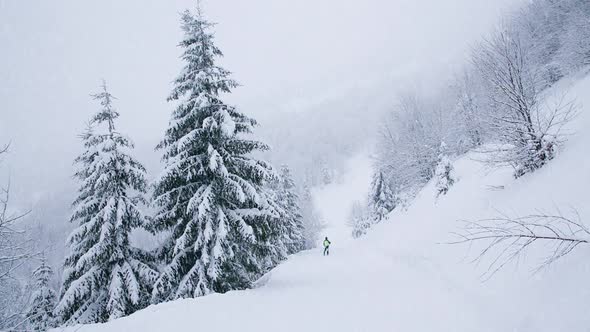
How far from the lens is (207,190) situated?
10797mm

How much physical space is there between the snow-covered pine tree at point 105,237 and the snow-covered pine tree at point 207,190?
1541 mm

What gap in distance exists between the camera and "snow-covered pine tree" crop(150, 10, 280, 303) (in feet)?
34.8

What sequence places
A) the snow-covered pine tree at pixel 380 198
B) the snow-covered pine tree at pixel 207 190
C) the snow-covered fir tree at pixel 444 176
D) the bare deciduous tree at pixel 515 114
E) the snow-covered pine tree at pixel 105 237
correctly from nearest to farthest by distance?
the bare deciduous tree at pixel 515 114
the snow-covered pine tree at pixel 207 190
the snow-covered pine tree at pixel 105 237
the snow-covered fir tree at pixel 444 176
the snow-covered pine tree at pixel 380 198

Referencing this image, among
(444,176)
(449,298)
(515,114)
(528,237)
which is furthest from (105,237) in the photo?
(444,176)

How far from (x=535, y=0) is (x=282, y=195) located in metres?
36.1

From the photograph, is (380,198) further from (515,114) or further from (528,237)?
(528,237)

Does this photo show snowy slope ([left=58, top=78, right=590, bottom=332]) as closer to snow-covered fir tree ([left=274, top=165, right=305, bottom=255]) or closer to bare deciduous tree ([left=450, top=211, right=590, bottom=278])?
bare deciduous tree ([left=450, top=211, right=590, bottom=278])

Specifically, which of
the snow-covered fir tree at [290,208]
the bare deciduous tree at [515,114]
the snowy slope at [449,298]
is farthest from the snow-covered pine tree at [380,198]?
the bare deciduous tree at [515,114]

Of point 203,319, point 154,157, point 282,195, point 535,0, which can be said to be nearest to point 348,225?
point 282,195

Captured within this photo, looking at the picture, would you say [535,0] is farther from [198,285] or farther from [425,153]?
[198,285]

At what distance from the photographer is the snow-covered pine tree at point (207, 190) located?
10.6 metres

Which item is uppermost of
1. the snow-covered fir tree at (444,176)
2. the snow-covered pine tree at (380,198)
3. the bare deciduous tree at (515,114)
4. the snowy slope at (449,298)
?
Answer: the snow-covered pine tree at (380,198)

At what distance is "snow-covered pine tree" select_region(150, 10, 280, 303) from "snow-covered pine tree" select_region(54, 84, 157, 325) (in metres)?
1.54

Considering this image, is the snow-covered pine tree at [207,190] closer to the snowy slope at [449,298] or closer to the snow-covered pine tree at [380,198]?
the snowy slope at [449,298]
